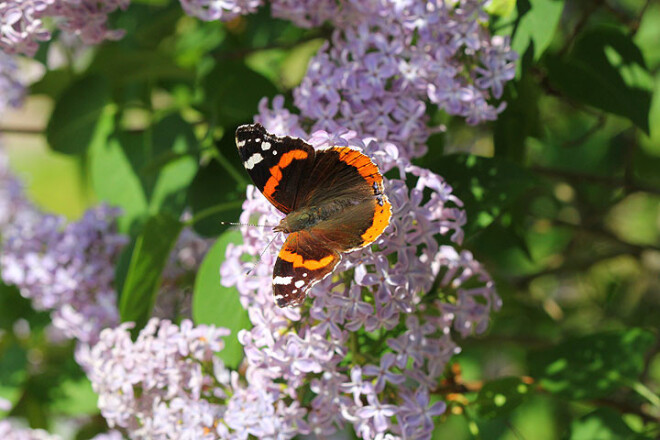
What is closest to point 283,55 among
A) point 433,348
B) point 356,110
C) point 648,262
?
point 356,110

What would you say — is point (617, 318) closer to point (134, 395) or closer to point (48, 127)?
point (134, 395)

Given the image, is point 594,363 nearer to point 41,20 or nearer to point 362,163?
point 362,163

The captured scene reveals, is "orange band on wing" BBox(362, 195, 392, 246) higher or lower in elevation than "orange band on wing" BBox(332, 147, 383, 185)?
lower

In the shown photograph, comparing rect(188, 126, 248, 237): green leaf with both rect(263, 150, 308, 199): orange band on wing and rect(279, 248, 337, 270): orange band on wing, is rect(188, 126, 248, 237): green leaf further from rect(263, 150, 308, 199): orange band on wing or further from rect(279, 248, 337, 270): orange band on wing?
rect(279, 248, 337, 270): orange band on wing

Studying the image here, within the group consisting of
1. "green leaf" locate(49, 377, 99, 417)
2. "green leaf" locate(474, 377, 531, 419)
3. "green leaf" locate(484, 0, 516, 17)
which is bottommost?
"green leaf" locate(49, 377, 99, 417)

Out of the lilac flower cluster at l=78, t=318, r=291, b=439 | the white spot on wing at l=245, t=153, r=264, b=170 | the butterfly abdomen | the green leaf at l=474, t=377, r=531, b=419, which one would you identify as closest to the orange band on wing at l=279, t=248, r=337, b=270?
the butterfly abdomen

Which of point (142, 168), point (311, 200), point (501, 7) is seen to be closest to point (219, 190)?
point (142, 168)
